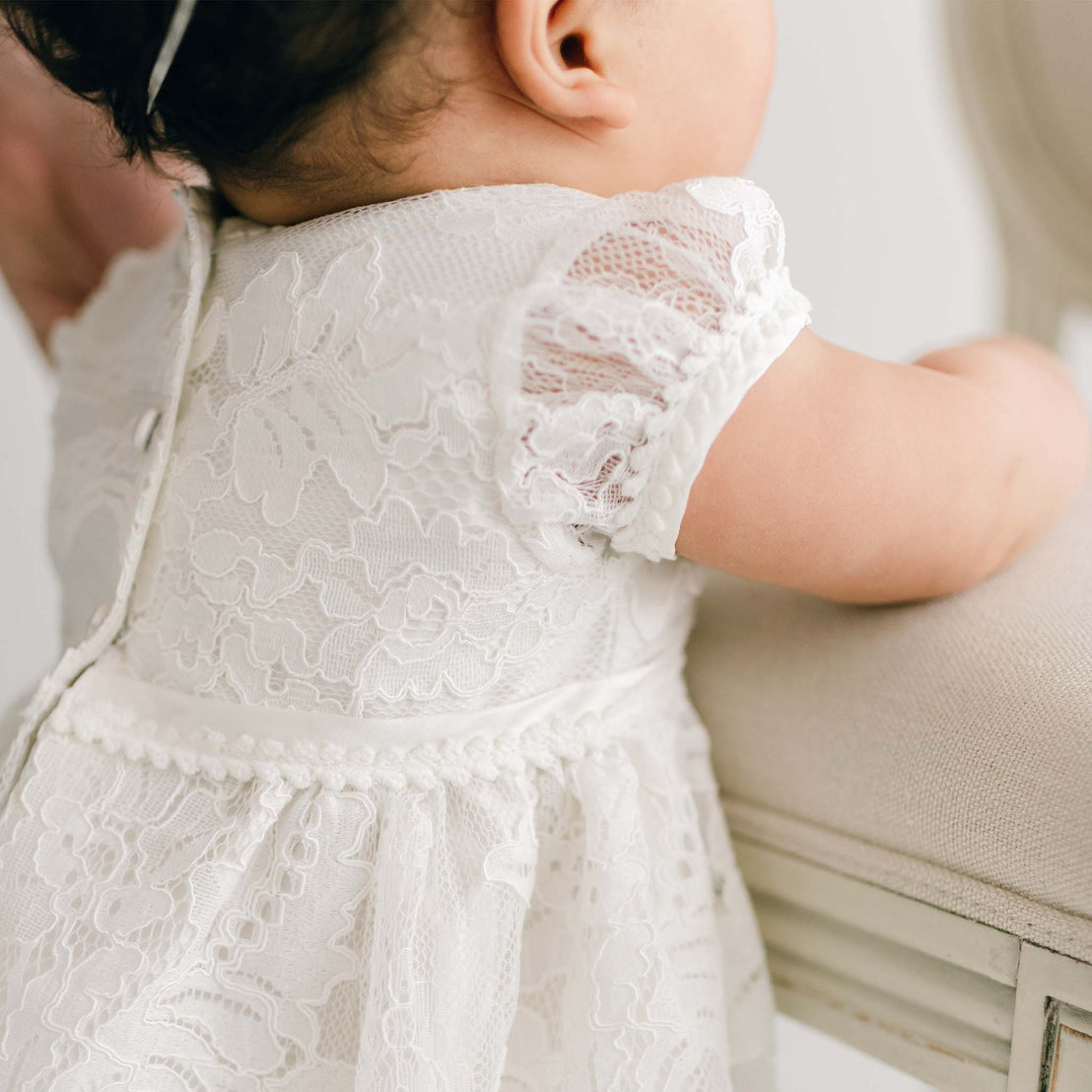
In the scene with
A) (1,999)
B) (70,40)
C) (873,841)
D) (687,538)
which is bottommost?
(1,999)

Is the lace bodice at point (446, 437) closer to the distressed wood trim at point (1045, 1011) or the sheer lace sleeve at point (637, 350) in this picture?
the sheer lace sleeve at point (637, 350)

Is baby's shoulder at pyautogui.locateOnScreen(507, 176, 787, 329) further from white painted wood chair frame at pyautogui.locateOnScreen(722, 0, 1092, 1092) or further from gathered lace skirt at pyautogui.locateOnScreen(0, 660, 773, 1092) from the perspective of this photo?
white painted wood chair frame at pyautogui.locateOnScreen(722, 0, 1092, 1092)

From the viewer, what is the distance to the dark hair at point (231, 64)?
404 mm

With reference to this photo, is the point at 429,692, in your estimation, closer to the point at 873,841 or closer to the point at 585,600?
the point at 585,600

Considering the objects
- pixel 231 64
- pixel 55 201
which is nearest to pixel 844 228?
pixel 55 201

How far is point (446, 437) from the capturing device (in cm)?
44

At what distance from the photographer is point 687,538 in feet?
1.51

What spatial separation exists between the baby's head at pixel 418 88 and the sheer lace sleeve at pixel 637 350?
0.06 metres

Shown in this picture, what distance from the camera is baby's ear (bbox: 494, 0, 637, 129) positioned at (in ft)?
1.40

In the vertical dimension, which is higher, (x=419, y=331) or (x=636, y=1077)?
(x=419, y=331)

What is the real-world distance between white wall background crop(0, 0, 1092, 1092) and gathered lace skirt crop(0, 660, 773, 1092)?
0.64m

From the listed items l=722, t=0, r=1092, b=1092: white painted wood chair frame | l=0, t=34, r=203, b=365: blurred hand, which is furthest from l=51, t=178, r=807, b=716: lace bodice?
l=0, t=34, r=203, b=365: blurred hand

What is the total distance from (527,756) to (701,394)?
207mm

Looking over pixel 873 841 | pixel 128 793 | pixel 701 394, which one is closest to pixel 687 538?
pixel 701 394
